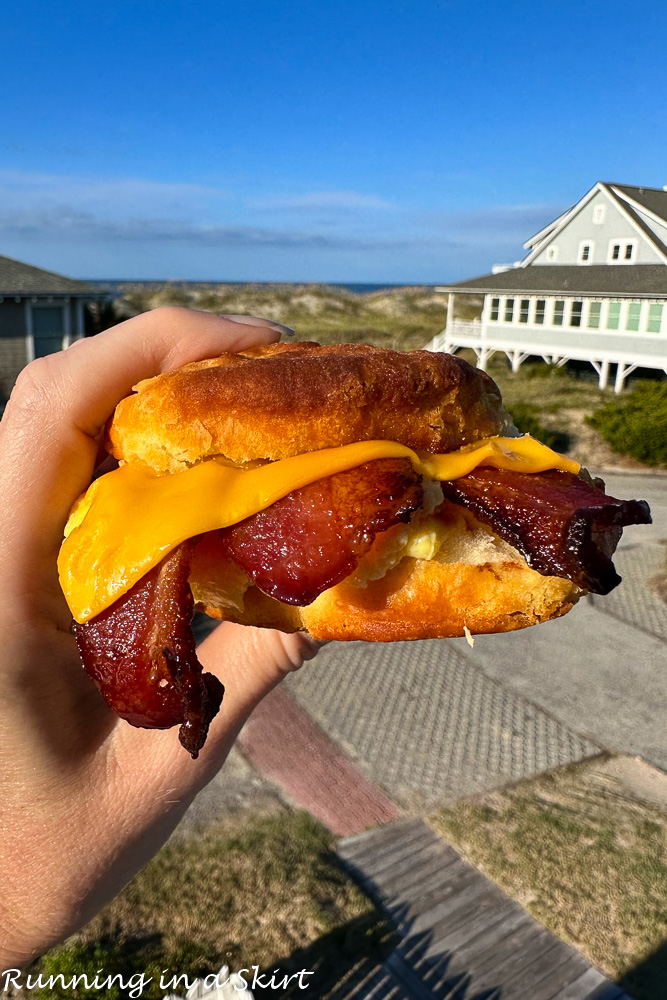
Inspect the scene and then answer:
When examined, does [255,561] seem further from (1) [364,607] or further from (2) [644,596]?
(2) [644,596]

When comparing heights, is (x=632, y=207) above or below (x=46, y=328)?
above

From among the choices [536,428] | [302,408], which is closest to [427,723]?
[302,408]

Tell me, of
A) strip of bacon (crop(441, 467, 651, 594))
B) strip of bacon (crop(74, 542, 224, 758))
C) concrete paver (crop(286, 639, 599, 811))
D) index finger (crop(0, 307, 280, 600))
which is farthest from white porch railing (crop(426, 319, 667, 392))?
strip of bacon (crop(74, 542, 224, 758))

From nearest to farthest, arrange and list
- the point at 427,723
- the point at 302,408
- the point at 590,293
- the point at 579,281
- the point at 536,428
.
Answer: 1. the point at 302,408
2. the point at 427,723
3. the point at 536,428
4. the point at 590,293
5. the point at 579,281

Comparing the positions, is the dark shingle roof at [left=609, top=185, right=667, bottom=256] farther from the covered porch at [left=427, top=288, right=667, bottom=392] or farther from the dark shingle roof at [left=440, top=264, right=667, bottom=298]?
the covered porch at [left=427, top=288, right=667, bottom=392]

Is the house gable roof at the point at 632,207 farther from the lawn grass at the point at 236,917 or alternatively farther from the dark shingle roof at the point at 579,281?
the lawn grass at the point at 236,917

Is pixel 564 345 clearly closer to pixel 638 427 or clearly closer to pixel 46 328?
pixel 638 427
